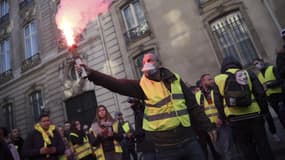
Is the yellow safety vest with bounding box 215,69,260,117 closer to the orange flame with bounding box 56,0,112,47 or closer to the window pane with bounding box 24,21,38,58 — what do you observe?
the orange flame with bounding box 56,0,112,47

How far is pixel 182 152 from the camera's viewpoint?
2.51 m

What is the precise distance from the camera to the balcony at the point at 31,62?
17.1 meters

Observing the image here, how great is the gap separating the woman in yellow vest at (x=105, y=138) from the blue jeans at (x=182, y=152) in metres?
2.78

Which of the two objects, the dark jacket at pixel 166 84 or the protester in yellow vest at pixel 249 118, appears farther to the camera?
Result: the protester in yellow vest at pixel 249 118

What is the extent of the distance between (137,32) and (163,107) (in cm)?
1080

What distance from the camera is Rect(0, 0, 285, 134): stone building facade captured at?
1044 centimetres

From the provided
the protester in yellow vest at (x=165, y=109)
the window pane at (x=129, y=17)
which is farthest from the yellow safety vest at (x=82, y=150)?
the window pane at (x=129, y=17)

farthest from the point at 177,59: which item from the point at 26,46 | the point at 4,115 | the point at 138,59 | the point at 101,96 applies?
the point at 4,115

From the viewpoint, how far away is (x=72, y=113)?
14633 mm

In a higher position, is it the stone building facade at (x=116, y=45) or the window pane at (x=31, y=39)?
the window pane at (x=31, y=39)

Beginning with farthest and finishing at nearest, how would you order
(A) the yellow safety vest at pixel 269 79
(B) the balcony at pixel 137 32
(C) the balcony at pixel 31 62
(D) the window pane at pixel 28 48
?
(D) the window pane at pixel 28 48, (C) the balcony at pixel 31 62, (B) the balcony at pixel 137 32, (A) the yellow safety vest at pixel 269 79

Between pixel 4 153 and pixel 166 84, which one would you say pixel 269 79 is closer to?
pixel 166 84

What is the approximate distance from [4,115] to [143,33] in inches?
499

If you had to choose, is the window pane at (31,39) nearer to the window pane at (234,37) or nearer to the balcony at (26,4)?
the balcony at (26,4)
